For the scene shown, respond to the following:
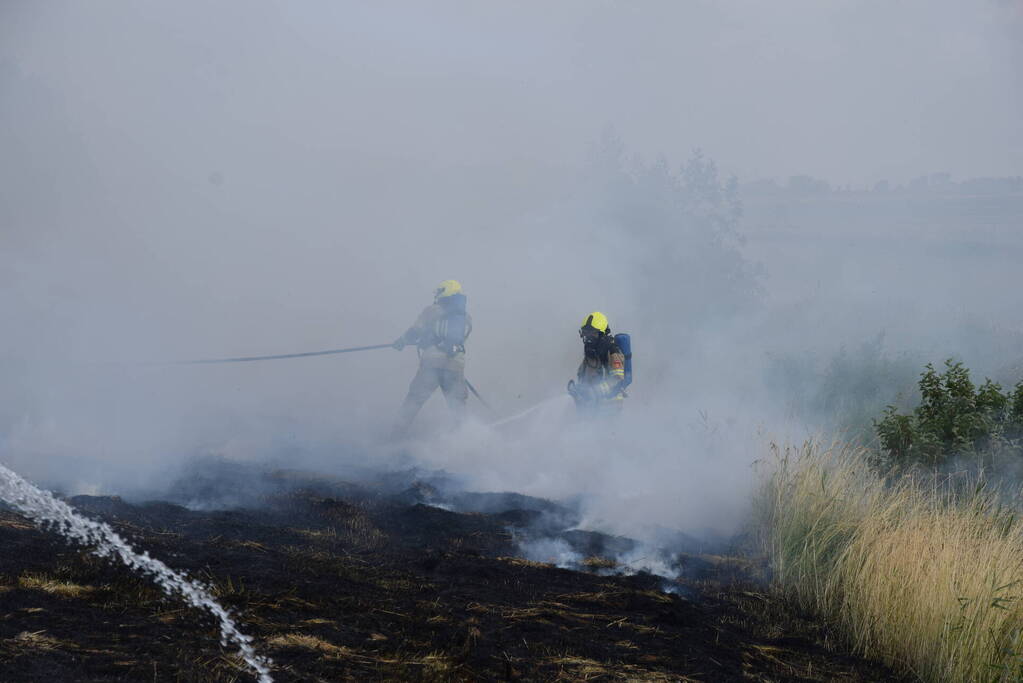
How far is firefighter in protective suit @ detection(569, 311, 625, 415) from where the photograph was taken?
11.0m

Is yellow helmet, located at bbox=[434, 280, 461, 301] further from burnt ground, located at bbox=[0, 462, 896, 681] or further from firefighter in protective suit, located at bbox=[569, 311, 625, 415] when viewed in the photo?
burnt ground, located at bbox=[0, 462, 896, 681]

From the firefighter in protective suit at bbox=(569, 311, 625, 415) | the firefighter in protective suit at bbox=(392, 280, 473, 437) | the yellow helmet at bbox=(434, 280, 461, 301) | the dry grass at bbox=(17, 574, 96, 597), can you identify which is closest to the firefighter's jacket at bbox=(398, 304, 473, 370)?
the firefighter in protective suit at bbox=(392, 280, 473, 437)

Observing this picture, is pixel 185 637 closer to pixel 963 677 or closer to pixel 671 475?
pixel 963 677

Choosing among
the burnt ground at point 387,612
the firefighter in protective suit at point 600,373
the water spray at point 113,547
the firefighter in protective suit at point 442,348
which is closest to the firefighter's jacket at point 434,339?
the firefighter in protective suit at point 442,348

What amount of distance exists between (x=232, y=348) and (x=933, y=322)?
583 inches

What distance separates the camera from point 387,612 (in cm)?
477

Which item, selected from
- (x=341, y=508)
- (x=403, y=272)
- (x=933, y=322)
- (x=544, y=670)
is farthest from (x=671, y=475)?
(x=933, y=322)

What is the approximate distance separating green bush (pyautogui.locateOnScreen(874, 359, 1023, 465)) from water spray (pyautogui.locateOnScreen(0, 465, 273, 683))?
5.71 m

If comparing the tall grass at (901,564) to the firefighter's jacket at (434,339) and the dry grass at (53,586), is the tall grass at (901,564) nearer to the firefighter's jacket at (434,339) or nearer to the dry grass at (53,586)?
the dry grass at (53,586)

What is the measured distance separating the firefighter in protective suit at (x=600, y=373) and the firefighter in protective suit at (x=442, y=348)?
5.19 feet

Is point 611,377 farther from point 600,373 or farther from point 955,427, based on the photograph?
point 955,427

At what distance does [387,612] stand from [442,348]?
7.28m

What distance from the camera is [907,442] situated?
829 cm

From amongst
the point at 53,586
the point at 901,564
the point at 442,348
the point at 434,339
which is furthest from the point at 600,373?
the point at 53,586
